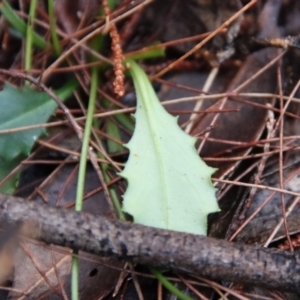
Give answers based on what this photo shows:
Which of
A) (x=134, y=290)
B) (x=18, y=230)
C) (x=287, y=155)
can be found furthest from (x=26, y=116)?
(x=287, y=155)

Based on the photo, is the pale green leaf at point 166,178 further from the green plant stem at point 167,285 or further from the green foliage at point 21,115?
the green foliage at point 21,115

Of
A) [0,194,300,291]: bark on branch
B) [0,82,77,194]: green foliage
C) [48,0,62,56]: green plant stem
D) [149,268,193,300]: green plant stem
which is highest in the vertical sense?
[48,0,62,56]: green plant stem

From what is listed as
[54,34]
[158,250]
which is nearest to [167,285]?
[158,250]

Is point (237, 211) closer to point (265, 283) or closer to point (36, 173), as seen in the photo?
point (265, 283)

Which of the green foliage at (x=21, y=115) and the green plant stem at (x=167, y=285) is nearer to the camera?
the green plant stem at (x=167, y=285)

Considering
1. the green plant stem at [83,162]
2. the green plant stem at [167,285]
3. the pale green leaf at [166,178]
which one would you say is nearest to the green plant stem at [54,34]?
the green plant stem at [83,162]

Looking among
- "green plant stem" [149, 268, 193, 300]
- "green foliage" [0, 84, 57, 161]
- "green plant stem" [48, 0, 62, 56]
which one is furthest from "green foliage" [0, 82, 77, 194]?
"green plant stem" [149, 268, 193, 300]

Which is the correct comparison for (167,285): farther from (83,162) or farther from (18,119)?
(18,119)

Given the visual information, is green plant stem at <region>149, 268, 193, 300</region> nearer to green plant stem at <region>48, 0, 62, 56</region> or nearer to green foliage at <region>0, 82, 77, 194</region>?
green foliage at <region>0, 82, 77, 194</region>
